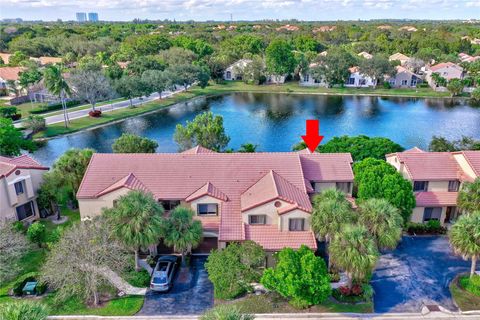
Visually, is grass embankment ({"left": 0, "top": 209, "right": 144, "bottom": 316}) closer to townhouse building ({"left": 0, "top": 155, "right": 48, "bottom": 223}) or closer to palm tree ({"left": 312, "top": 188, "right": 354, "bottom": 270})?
townhouse building ({"left": 0, "top": 155, "right": 48, "bottom": 223})

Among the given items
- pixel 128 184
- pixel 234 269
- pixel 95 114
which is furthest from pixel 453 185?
pixel 95 114

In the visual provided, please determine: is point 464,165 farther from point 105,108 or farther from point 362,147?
point 105,108

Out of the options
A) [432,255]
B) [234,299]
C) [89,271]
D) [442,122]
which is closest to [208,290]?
[234,299]

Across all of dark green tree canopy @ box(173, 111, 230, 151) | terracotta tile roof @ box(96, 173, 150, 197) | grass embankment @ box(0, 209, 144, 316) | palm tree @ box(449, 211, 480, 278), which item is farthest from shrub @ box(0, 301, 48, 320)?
dark green tree canopy @ box(173, 111, 230, 151)

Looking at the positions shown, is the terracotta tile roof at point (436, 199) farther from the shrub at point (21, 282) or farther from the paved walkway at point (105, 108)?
the paved walkway at point (105, 108)

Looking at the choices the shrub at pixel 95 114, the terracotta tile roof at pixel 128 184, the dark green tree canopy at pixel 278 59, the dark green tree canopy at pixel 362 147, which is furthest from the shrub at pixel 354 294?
the dark green tree canopy at pixel 278 59

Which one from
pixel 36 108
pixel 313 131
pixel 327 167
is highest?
pixel 327 167
